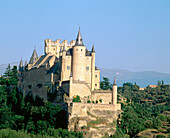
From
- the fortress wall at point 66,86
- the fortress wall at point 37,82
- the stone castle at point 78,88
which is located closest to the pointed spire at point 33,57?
the fortress wall at point 37,82

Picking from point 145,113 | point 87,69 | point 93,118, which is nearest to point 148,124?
point 93,118

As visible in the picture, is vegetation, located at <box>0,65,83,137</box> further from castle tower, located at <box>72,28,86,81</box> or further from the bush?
the bush

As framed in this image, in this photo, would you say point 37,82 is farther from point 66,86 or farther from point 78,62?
point 66,86

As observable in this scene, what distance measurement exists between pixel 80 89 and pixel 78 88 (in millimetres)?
401

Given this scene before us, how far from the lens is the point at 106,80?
88312 mm

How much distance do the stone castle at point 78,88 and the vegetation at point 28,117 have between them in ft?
5.68

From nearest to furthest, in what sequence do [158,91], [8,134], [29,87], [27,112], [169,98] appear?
1. [8,134]
2. [27,112]
3. [29,87]
4. [169,98]
5. [158,91]

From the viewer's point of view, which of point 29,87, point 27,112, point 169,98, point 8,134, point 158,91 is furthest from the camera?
point 158,91

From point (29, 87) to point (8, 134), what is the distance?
63.8ft

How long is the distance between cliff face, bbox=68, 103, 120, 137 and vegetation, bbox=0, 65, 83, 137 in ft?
5.75

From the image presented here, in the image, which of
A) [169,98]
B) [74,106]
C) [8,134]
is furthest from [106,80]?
[169,98]

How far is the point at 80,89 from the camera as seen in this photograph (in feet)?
241

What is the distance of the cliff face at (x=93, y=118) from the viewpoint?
6875 centimetres

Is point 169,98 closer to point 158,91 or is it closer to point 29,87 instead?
point 158,91
